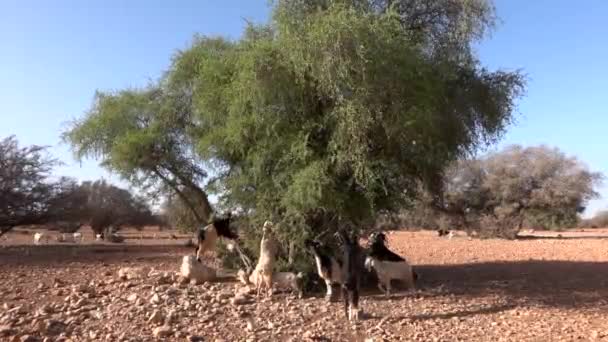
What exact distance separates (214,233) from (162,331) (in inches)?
182

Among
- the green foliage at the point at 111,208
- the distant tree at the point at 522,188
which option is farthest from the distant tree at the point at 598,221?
the green foliage at the point at 111,208

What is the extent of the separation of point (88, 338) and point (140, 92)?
822 centimetres

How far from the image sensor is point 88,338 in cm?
841

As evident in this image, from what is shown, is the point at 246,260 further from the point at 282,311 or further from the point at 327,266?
the point at 282,311

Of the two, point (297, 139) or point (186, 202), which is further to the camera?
point (186, 202)

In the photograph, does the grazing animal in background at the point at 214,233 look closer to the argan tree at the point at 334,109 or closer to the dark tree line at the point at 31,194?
the argan tree at the point at 334,109

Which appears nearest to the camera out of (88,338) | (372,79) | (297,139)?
(88,338)

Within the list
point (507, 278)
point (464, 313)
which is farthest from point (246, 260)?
point (507, 278)

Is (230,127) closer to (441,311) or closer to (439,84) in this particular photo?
(439,84)

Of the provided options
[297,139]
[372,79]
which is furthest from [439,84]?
[297,139]

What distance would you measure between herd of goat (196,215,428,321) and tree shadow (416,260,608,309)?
0.97 metres

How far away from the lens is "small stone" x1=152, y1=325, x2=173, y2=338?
8.45 metres

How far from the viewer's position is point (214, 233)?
1301 cm

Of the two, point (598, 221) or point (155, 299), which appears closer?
point (155, 299)
